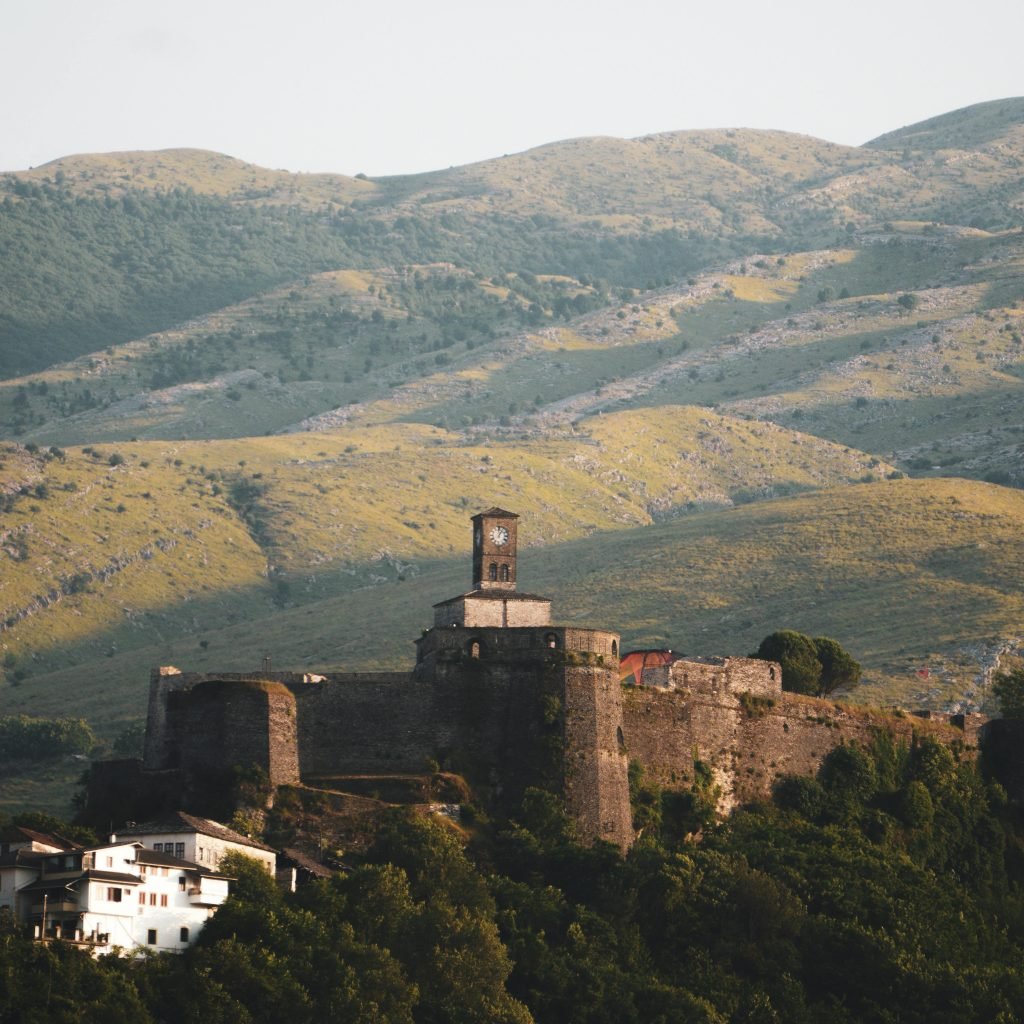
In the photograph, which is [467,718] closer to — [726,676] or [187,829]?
[726,676]

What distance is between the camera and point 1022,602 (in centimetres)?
16138

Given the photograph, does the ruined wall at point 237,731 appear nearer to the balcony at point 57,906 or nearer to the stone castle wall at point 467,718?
the stone castle wall at point 467,718

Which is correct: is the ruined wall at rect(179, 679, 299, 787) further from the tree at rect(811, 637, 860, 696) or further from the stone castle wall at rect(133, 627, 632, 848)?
the tree at rect(811, 637, 860, 696)

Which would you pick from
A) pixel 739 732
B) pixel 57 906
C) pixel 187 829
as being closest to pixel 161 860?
pixel 187 829

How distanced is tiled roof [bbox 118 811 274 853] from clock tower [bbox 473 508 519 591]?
70.2ft

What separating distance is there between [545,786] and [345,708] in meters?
8.97

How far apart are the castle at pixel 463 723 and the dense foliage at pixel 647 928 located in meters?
2.13

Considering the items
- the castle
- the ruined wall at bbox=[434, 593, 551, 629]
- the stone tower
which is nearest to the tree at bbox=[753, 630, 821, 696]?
the castle

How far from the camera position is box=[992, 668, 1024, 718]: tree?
390ft

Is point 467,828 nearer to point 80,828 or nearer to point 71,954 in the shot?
point 80,828

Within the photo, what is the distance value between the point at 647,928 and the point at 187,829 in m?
20.1

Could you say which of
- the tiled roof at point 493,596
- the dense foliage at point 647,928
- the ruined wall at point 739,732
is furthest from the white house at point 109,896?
the ruined wall at point 739,732

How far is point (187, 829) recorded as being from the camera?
86625mm

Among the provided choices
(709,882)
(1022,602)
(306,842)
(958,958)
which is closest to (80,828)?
(306,842)
